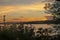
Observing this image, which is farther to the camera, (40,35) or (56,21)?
(56,21)

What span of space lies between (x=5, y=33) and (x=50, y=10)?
2.86 metres

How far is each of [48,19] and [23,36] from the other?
1.98 metres

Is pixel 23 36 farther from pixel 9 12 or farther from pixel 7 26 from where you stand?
pixel 9 12

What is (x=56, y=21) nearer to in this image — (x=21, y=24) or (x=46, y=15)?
Answer: (x=46, y=15)

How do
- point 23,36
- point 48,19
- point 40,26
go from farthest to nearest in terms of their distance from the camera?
point 48,19
point 40,26
point 23,36

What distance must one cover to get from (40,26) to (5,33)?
60.3 inches

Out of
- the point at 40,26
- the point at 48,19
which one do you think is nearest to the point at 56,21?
the point at 48,19

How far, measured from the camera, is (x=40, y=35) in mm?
11594

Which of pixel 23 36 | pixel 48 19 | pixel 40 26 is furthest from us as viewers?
pixel 48 19

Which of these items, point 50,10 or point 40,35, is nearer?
point 40,35

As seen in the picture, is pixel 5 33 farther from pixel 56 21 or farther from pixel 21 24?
pixel 56 21

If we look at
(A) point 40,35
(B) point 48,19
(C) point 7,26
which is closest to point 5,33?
(C) point 7,26

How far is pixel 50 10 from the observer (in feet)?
43.1

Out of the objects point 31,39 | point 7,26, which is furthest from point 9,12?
point 31,39
